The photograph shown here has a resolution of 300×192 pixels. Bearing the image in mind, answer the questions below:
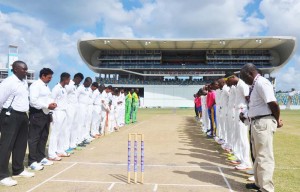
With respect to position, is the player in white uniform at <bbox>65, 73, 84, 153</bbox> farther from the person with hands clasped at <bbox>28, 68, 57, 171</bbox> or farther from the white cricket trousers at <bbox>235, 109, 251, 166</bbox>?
the white cricket trousers at <bbox>235, 109, 251, 166</bbox>

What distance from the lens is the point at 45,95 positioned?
24.6 ft

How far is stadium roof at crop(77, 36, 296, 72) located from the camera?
62.2 m

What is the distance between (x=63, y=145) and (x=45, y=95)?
1902 millimetres

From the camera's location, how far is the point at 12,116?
235 inches

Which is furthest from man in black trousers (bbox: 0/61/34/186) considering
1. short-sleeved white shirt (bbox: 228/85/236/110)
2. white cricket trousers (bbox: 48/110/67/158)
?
short-sleeved white shirt (bbox: 228/85/236/110)

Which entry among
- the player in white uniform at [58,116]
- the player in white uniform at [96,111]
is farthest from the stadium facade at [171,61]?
the player in white uniform at [58,116]

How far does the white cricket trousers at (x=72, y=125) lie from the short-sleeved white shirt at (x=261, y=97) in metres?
5.44

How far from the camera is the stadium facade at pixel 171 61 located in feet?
218

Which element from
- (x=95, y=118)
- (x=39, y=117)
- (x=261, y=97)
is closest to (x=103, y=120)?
(x=95, y=118)

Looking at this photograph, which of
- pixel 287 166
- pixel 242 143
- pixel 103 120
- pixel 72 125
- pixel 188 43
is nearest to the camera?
pixel 242 143

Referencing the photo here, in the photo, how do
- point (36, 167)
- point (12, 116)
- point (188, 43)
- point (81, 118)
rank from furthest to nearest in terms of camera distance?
1. point (188, 43)
2. point (81, 118)
3. point (36, 167)
4. point (12, 116)

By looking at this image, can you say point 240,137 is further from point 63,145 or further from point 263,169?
point 63,145

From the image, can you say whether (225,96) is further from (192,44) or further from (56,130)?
(192,44)

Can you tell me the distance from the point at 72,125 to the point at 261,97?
6147mm
